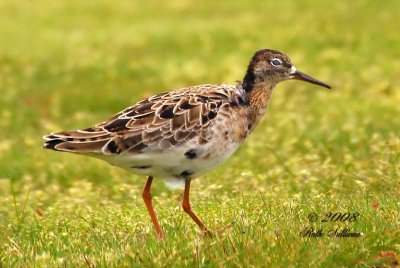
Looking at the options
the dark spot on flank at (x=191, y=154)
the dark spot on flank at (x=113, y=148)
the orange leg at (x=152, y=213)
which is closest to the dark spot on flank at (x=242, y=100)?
the dark spot on flank at (x=191, y=154)

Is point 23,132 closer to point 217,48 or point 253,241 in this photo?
point 217,48

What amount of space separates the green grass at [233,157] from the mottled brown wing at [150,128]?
0.75 metres

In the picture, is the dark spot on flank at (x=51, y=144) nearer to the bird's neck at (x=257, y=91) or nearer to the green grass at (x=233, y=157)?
the green grass at (x=233, y=157)

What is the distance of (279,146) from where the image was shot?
49.5 feet

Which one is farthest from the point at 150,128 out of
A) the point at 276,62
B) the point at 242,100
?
the point at 276,62

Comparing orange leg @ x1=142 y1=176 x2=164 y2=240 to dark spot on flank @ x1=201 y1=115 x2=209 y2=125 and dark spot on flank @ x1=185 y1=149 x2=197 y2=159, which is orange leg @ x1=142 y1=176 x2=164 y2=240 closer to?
dark spot on flank @ x1=185 y1=149 x2=197 y2=159

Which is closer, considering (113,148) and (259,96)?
(113,148)

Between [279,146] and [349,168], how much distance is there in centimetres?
327

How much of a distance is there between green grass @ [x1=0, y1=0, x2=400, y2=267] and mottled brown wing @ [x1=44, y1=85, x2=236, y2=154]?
750mm

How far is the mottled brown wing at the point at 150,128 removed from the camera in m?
8.95

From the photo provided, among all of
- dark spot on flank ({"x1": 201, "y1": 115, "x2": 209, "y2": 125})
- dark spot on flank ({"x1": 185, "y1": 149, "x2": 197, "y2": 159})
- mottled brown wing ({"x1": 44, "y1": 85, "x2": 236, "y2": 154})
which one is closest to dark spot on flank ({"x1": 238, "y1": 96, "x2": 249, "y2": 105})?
mottled brown wing ({"x1": 44, "y1": 85, "x2": 236, "y2": 154})

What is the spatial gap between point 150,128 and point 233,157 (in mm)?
5604

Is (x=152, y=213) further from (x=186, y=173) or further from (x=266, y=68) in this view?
(x=266, y=68)

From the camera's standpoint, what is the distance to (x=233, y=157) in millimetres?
14531
